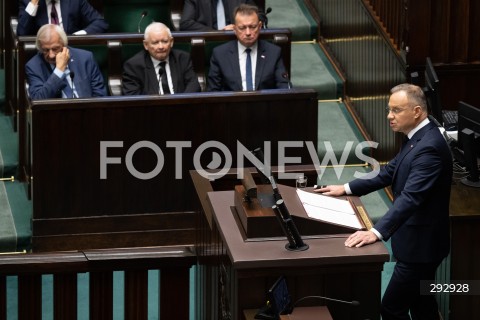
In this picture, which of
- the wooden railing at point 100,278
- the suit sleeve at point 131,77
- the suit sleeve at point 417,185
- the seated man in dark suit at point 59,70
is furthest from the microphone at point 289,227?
the suit sleeve at point 131,77

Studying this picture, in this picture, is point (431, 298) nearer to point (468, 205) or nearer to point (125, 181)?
point (468, 205)

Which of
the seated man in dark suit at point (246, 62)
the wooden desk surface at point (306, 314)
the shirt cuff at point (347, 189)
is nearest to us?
the wooden desk surface at point (306, 314)

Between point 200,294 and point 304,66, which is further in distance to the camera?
point 304,66

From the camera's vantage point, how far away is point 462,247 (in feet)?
17.9

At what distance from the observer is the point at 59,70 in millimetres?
6797

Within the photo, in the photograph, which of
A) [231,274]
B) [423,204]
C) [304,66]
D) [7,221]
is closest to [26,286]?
[231,274]

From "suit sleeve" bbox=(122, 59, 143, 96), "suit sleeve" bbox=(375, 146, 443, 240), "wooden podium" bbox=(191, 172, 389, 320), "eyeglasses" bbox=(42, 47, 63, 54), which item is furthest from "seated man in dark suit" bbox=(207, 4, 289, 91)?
"wooden podium" bbox=(191, 172, 389, 320)

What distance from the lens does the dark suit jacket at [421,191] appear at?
15.6 feet

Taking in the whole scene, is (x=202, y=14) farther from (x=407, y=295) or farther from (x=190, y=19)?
(x=407, y=295)

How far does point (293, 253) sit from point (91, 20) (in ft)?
14.1

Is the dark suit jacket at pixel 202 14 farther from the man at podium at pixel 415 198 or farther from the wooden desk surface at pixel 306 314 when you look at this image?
the wooden desk surface at pixel 306 314

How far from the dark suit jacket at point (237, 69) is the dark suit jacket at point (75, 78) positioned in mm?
678

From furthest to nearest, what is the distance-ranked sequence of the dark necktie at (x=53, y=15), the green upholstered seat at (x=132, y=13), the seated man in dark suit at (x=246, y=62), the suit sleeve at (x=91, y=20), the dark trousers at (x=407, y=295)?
1. the green upholstered seat at (x=132, y=13)
2. the suit sleeve at (x=91, y=20)
3. the dark necktie at (x=53, y=15)
4. the seated man in dark suit at (x=246, y=62)
5. the dark trousers at (x=407, y=295)

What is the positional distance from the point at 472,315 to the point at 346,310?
1696mm
